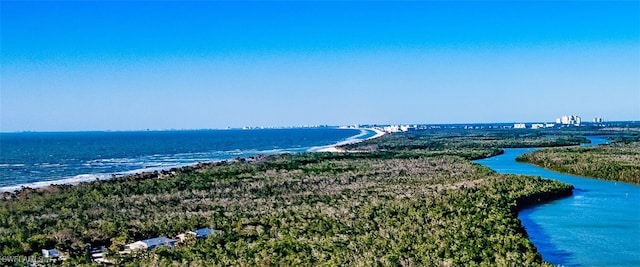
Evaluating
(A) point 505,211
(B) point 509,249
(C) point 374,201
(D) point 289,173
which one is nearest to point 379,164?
Result: (D) point 289,173

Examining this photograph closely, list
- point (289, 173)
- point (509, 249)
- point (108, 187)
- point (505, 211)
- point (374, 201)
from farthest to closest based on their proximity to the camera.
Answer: point (289, 173)
point (108, 187)
point (374, 201)
point (505, 211)
point (509, 249)

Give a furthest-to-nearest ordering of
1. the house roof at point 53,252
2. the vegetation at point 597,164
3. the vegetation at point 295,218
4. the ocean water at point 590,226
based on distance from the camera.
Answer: the vegetation at point 597,164 < the ocean water at point 590,226 < the house roof at point 53,252 < the vegetation at point 295,218

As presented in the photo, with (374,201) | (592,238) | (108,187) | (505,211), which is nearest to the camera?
(592,238)

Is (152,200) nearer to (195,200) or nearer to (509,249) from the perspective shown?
(195,200)

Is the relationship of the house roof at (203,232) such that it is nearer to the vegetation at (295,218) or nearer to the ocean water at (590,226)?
the vegetation at (295,218)

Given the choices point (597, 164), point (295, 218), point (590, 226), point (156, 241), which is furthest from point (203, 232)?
point (597, 164)

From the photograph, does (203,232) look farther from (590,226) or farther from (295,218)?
(590,226)

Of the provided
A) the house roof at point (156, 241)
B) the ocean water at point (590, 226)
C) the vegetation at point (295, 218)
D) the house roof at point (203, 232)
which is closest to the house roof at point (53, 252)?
the vegetation at point (295, 218)
